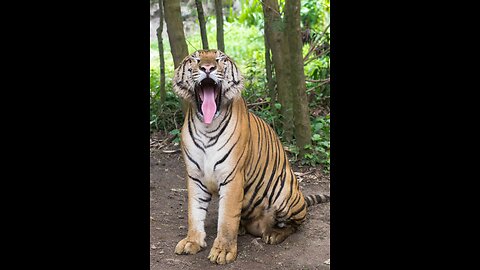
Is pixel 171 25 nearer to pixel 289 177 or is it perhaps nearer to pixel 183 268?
pixel 289 177

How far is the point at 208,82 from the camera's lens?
432cm

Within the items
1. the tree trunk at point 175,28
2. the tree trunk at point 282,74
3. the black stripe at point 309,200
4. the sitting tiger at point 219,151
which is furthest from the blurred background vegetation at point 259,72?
the sitting tiger at point 219,151

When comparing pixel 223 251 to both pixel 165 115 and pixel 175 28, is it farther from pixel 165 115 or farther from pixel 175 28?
pixel 165 115

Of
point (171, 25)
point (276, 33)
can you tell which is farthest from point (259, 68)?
point (171, 25)

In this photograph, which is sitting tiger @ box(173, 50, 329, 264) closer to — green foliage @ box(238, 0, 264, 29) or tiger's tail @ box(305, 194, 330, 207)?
tiger's tail @ box(305, 194, 330, 207)

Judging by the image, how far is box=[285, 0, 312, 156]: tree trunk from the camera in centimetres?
627

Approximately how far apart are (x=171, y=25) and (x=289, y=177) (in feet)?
8.26

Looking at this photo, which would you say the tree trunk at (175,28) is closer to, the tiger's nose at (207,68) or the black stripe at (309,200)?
the black stripe at (309,200)

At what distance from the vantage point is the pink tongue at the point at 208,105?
4309 mm

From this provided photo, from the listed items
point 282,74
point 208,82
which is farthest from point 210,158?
point 282,74

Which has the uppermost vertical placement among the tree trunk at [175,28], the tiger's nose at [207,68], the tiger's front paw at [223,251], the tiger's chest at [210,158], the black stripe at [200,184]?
the tree trunk at [175,28]

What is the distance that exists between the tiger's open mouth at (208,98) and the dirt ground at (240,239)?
41.2 inches

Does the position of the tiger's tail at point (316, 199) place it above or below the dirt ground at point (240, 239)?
above

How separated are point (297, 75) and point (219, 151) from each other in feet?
7.52
